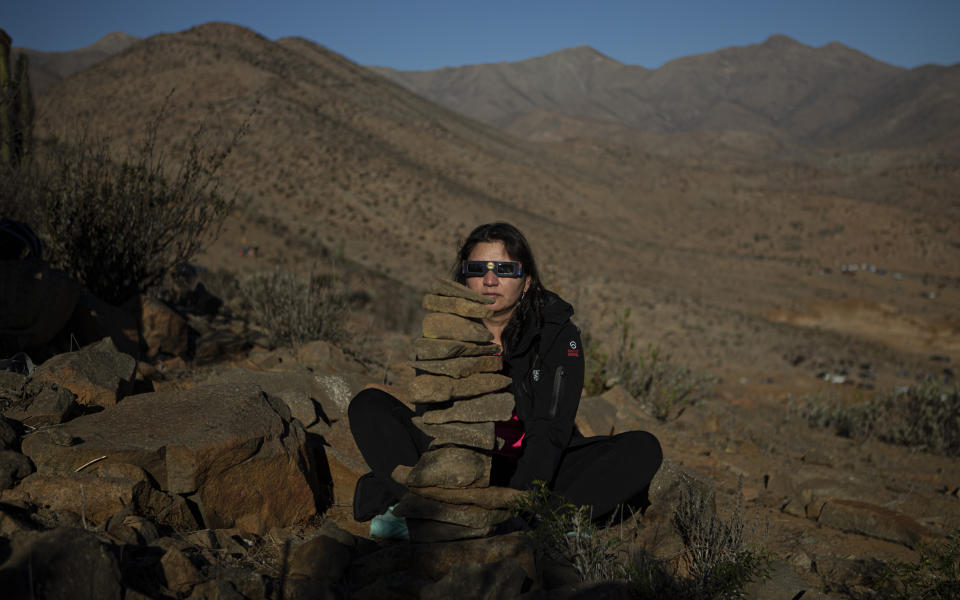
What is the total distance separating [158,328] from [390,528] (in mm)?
2850

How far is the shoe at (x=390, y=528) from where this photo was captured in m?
2.47

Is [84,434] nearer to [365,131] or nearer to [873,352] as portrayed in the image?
[873,352]

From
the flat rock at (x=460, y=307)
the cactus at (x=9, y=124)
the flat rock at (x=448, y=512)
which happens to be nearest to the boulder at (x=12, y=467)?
the flat rock at (x=448, y=512)

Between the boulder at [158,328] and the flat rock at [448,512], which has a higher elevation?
the boulder at [158,328]

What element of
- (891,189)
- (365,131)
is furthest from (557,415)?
(891,189)

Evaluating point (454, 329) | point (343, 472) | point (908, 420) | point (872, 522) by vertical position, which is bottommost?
point (908, 420)

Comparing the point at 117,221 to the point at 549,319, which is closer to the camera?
the point at 549,319

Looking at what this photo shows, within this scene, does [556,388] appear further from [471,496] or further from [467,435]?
[471,496]

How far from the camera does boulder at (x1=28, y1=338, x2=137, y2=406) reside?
2668 mm

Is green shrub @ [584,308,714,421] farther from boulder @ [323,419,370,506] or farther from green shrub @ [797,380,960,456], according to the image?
Answer: boulder @ [323,419,370,506]

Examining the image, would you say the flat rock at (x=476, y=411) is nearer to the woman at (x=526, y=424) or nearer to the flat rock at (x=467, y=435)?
the flat rock at (x=467, y=435)

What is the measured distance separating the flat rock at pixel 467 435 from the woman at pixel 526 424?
282mm

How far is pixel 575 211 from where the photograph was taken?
30188 mm

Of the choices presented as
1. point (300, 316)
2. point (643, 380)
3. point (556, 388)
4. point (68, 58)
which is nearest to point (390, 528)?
point (556, 388)
